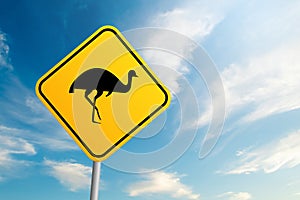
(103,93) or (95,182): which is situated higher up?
(103,93)

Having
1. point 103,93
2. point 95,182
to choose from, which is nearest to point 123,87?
point 103,93

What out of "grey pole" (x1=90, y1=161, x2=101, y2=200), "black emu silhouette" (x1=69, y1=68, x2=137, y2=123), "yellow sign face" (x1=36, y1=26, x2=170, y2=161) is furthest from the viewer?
"black emu silhouette" (x1=69, y1=68, x2=137, y2=123)

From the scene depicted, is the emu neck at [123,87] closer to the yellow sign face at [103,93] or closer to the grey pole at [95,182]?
the yellow sign face at [103,93]

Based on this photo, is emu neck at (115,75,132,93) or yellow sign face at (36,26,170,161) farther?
emu neck at (115,75,132,93)

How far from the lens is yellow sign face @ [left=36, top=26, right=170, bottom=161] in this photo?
259 cm

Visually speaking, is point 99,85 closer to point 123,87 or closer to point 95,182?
point 123,87

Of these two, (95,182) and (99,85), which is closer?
(95,182)

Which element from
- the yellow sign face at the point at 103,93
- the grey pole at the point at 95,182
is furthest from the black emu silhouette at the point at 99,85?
the grey pole at the point at 95,182

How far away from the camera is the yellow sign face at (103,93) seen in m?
2.59

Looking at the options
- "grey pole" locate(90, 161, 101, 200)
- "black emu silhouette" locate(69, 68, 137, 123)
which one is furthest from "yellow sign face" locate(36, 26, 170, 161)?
"grey pole" locate(90, 161, 101, 200)

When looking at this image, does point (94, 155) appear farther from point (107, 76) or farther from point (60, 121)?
point (107, 76)

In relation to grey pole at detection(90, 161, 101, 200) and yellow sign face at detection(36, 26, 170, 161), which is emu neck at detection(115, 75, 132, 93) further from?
grey pole at detection(90, 161, 101, 200)

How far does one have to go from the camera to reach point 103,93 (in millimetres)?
2766

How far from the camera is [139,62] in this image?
9.62 ft
